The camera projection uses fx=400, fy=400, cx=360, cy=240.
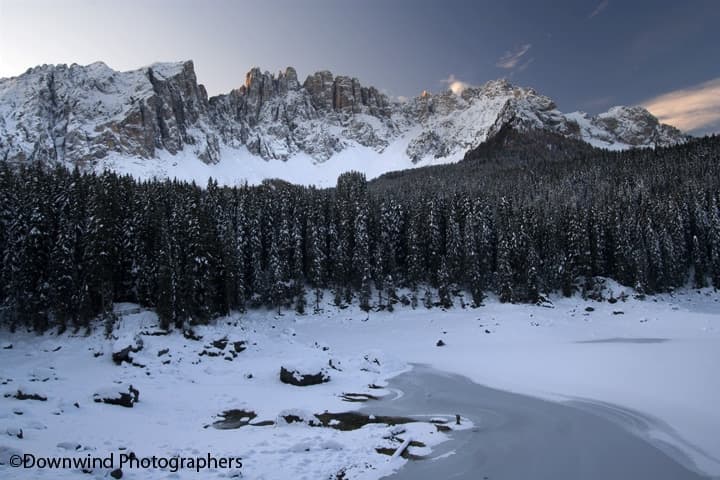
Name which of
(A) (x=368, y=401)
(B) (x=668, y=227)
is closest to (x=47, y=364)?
(A) (x=368, y=401)

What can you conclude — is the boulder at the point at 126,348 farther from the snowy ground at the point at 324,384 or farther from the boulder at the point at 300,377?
the boulder at the point at 300,377

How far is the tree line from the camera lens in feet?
132

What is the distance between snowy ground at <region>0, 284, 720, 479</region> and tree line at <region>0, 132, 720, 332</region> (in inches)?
163

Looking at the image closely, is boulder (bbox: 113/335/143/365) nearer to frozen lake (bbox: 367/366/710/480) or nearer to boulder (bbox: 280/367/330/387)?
boulder (bbox: 280/367/330/387)

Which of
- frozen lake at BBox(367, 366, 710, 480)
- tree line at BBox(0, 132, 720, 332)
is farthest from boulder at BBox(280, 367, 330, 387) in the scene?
tree line at BBox(0, 132, 720, 332)

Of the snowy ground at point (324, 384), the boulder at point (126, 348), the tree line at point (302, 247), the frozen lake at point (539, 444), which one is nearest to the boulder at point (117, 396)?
the snowy ground at point (324, 384)

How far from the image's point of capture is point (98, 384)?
2288 cm

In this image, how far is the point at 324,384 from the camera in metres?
26.7

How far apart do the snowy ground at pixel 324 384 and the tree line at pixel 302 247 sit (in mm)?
4140

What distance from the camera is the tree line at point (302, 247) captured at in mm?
40312

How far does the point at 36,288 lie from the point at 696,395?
51542mm

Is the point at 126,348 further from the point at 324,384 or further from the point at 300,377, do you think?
the point at 324,384

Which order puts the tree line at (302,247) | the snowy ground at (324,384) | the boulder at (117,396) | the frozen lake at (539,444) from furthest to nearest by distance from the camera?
1. the tree line at (302,247)
2. the boulder at (117,396)
3. the snowy ground at (324,384)
4. the frozen lake at (539,444)

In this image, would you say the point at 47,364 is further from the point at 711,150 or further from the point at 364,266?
the point at 711,150
